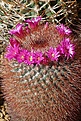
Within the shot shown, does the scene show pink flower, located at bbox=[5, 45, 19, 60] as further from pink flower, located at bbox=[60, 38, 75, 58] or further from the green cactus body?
pink flower, located at bbox=[60, 38, 75, 58]

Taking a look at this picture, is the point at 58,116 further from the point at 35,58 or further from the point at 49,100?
the point at 35,58

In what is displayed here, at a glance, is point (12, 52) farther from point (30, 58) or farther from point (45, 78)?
point (45, 78)

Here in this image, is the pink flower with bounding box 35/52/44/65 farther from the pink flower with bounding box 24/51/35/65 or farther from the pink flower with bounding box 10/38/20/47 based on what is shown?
the pink flower with bounding box 10/38/20/47

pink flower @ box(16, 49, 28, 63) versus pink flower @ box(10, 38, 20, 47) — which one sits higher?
pink flower @ box(10, 38, 20, 47)

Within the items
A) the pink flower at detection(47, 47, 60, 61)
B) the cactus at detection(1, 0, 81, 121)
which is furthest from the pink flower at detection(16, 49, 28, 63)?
the pink flower at detection(47, 47, 60, 61)

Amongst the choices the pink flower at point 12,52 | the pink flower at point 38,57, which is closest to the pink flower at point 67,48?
the pink flower at point 38,57

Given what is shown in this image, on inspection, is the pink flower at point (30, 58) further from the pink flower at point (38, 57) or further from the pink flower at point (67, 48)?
the pink flower at point (67, 48)

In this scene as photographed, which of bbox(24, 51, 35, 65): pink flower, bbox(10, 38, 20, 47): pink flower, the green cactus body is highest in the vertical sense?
bbox(10, 38, 20, 47): pink flower

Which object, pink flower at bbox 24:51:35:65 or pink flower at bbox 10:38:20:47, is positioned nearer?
pink flower at bbox 24:51:35:65
